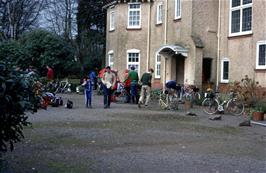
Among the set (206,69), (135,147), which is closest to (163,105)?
(206,69)

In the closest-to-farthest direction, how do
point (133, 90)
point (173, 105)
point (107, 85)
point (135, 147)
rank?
point (135, 147) < point (107, 85) < point (173, 105) < point (133, 90)

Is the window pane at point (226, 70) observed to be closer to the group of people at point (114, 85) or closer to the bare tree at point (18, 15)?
the group of people at point (114, 85)

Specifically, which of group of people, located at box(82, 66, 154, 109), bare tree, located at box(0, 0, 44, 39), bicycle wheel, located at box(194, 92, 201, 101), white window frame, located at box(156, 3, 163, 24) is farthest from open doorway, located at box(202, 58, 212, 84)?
bare tree, located at box(0, 0, 44, 39)

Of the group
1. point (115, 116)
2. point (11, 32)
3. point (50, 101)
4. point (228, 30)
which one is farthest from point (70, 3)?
point (115, 116)

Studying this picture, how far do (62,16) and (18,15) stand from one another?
7.44 m

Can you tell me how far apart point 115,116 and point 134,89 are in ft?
26.3

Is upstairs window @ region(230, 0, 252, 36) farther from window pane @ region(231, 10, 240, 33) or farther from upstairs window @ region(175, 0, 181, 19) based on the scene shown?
upstairs window @ region(175, 0, 181, 19)

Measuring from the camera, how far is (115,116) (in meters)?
17.4

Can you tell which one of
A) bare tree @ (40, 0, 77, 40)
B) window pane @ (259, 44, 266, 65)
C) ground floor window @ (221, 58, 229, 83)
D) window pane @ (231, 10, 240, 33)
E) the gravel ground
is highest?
A: bare tree @ (40, 0, 77, 40)

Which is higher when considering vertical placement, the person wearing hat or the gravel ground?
the person wearing hat

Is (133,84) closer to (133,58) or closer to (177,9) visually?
(177,9)

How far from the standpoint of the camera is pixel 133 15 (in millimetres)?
36125

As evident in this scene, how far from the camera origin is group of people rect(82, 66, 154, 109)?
21.3m

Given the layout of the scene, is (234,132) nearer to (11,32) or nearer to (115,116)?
(115,116)
